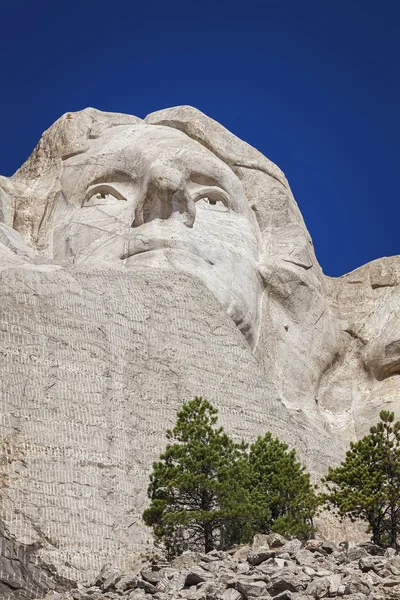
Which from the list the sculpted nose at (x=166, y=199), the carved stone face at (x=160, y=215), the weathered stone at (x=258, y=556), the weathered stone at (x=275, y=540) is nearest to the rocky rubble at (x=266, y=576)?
the weathered stone at (x=258, y=556)

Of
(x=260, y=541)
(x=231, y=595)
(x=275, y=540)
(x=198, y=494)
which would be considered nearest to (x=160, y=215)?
(x=198, y=494)

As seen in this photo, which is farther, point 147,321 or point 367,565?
point 147,321

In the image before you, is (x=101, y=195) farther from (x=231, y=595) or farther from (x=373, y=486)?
(x=231, y=595)

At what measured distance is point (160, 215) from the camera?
3584 cm

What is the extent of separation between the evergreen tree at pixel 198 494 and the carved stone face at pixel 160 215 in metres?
7.07

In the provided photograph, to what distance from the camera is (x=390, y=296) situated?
135 feet

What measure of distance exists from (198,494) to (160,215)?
10.3 metres

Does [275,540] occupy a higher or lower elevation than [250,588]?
higher

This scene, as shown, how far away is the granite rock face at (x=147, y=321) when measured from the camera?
28.2 metres

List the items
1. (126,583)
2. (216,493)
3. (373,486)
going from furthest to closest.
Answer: (373,486) → (216,493) → (126,583)

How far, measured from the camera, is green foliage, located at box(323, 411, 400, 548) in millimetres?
27328

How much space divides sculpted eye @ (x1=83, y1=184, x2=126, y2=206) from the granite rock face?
1.2 inches

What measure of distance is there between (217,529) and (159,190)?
10.1 meters

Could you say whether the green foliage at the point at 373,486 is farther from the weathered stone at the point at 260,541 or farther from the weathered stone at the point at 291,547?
the weathered stone at the point at 291,547
